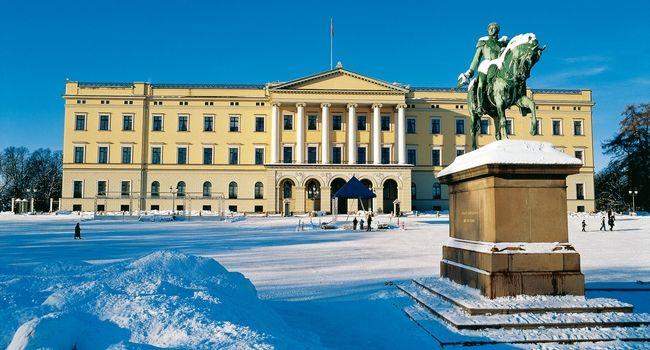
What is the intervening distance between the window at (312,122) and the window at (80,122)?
1058 inches

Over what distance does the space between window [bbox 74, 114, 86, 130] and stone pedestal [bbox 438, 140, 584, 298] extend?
5882cm

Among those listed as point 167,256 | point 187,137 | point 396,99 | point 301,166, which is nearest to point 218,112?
point 187,137

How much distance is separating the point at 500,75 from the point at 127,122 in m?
56.2

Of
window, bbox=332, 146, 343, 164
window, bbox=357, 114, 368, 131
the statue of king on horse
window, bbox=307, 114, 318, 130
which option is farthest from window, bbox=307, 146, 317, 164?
the statue of king on horse

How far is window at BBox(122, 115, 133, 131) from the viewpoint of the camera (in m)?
57.0

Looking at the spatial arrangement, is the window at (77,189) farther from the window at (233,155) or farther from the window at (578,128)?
the window at (578,128)

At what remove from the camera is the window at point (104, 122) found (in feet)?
186

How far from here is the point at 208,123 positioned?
57.8 meters

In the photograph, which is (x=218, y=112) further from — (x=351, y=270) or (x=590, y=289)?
(x=590, y=289)

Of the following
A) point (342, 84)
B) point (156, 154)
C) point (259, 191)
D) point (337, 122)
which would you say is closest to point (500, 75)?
point (342, 84)

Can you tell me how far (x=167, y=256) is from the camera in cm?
638

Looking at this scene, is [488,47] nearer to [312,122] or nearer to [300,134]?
[300,134]

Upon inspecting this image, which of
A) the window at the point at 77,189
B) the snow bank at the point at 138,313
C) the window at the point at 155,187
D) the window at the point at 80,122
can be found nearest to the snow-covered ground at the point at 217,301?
the snow bank at the point at 138,313

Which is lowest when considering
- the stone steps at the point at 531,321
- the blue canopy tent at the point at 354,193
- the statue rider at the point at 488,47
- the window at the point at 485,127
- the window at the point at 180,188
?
the stone steps at the point at 531,321
